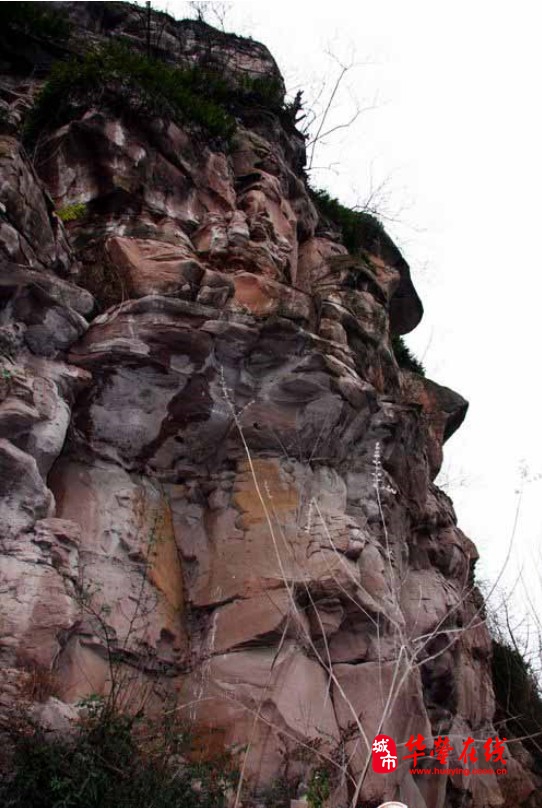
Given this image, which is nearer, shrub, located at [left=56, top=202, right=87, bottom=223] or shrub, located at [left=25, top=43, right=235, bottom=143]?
shrub, located at [left=56, top=202, right=87, bottom=223]

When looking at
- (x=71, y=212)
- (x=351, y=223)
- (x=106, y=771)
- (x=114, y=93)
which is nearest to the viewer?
(x=106, y=771)

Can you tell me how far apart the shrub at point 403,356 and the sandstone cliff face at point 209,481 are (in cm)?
296

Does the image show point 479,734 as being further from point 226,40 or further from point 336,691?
point 226,40

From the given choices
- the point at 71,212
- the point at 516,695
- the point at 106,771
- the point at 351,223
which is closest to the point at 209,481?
the point at 106,771

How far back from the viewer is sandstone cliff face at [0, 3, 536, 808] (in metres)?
6.35

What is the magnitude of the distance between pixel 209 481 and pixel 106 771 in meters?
3.44

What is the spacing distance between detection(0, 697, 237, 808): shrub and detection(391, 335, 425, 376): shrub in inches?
353

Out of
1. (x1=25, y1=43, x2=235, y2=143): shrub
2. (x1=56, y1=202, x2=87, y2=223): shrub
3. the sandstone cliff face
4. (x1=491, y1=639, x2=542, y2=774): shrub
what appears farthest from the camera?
(x1=491, y1=639, x2=542, y2=774): shrub

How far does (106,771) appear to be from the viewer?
16.3 ft

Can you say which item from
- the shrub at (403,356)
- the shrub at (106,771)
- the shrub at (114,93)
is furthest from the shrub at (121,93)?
the shrub at (106,771)

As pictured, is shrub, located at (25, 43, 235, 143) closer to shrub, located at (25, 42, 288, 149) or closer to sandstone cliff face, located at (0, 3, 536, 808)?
shrub, located at (25, 42, 288, 149)

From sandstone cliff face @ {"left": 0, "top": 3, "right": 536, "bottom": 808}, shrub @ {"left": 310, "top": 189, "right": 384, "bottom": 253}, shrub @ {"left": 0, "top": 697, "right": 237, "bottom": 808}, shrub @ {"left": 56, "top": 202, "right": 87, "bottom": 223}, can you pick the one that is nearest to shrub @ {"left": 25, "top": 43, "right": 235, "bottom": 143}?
sandstone cliff face @ {"left": 0, "top": 3, "right": 536, "bottom": 808}

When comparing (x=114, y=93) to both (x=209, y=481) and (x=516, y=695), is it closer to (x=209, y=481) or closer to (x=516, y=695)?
(x=209, y=481)

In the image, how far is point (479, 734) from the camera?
31.4 feet
